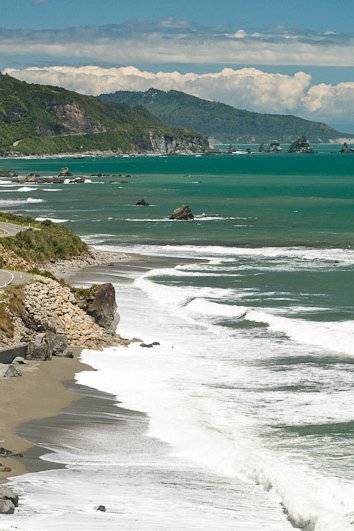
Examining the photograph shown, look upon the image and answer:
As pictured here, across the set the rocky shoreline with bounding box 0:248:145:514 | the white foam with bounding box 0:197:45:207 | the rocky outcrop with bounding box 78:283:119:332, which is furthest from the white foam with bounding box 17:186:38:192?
the rocky outcrop with bounding box 78:283:119:332

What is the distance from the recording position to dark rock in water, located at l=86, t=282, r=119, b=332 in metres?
44.2

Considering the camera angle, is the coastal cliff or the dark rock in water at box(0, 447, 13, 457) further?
the coastal cliff

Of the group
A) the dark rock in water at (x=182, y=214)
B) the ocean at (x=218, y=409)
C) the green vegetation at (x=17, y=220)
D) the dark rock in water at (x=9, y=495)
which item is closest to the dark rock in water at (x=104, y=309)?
the ocean at (x=218, y=409)

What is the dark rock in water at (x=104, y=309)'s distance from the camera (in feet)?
145

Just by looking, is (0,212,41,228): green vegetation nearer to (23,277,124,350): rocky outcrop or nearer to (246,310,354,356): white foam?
(246,310,354,356): white foam

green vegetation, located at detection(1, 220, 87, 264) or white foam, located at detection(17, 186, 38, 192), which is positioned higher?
green vegetation, located at detection(1, 220, 87, 264)

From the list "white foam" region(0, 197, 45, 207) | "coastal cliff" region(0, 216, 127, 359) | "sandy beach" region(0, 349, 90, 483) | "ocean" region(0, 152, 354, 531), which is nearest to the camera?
"ocean" region(0, 152, 354, 531)

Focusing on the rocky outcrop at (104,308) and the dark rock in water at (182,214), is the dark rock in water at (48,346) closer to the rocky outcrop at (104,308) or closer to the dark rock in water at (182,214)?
the rocky outcrop at (104,308)

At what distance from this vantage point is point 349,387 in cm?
3472

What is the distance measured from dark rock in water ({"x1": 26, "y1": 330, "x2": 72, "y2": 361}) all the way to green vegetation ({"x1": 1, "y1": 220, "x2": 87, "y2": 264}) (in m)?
24.4

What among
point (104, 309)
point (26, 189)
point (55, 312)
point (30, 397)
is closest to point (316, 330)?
point (104, 309)

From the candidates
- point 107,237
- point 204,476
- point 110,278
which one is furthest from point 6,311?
point 107,237

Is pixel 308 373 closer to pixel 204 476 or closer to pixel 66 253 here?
pixel 204 476

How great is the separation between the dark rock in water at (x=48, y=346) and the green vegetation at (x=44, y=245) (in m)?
24.4
